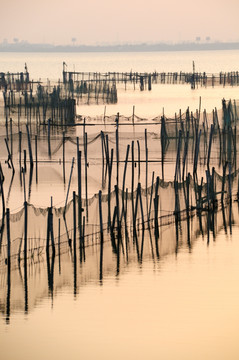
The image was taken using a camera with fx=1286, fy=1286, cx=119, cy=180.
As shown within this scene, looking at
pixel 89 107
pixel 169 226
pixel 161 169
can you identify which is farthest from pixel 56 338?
pixel 89 107

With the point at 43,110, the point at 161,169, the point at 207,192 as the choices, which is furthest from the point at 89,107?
the point at 207,192

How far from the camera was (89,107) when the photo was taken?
58.7m

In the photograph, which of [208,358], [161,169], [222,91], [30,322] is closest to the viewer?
[208,358]

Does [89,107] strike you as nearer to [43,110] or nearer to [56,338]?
[43,110]

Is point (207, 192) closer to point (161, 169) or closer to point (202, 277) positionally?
point (202, 277)

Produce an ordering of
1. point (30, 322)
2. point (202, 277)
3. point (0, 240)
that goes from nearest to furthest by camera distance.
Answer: point (30, 322), point (0, 240), point (202, 277)

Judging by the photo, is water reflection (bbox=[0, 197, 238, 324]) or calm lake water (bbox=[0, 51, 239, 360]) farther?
water reflection (bbox=[0, 197, 238, 324])

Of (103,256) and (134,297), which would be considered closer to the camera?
(134,297)

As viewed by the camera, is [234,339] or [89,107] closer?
[234,339]

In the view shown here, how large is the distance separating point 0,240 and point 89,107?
3903 centimetres

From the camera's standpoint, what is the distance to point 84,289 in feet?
65.6

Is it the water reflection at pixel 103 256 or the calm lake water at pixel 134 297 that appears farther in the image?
the water reflection at pixel 103 256

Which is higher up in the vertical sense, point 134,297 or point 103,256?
point 103,256

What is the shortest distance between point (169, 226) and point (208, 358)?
23.2 ft
